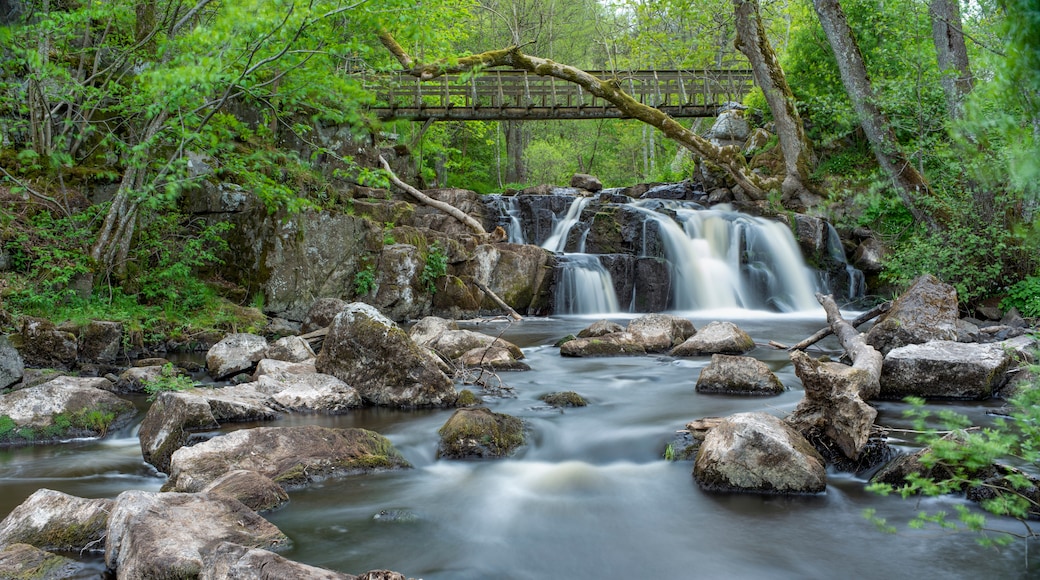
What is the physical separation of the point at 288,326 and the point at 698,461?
8677 mm

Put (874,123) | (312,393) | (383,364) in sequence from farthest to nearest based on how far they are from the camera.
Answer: (874,123) < (383,364) < (312,393)

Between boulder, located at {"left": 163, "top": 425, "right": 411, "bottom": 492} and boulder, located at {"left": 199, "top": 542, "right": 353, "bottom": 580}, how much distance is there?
4.54 feet

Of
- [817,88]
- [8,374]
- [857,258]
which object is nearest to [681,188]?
[817,88]

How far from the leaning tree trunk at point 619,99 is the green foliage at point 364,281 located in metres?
4.57

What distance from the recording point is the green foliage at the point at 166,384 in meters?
6.87

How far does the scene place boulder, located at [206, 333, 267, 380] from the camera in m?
8.16

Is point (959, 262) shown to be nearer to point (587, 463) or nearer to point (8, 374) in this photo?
point (587, 463)

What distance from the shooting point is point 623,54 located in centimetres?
3603

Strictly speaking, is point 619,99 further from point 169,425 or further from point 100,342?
point 169,425

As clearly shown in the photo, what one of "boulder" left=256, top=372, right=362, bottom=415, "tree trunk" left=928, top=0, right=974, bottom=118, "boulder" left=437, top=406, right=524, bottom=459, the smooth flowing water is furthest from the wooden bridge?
"boulder" left=437, top=406, right=524, bottom=459

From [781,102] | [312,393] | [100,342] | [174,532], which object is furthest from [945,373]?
[781,102]

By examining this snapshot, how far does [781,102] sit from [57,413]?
16.1 meters

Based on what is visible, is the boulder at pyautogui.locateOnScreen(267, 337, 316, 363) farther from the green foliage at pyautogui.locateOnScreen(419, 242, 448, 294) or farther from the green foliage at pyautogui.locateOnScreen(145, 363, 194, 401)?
the green foliage at pyautogui.locateOnScreen(419, 242, 448, 294)

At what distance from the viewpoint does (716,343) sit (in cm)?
966
